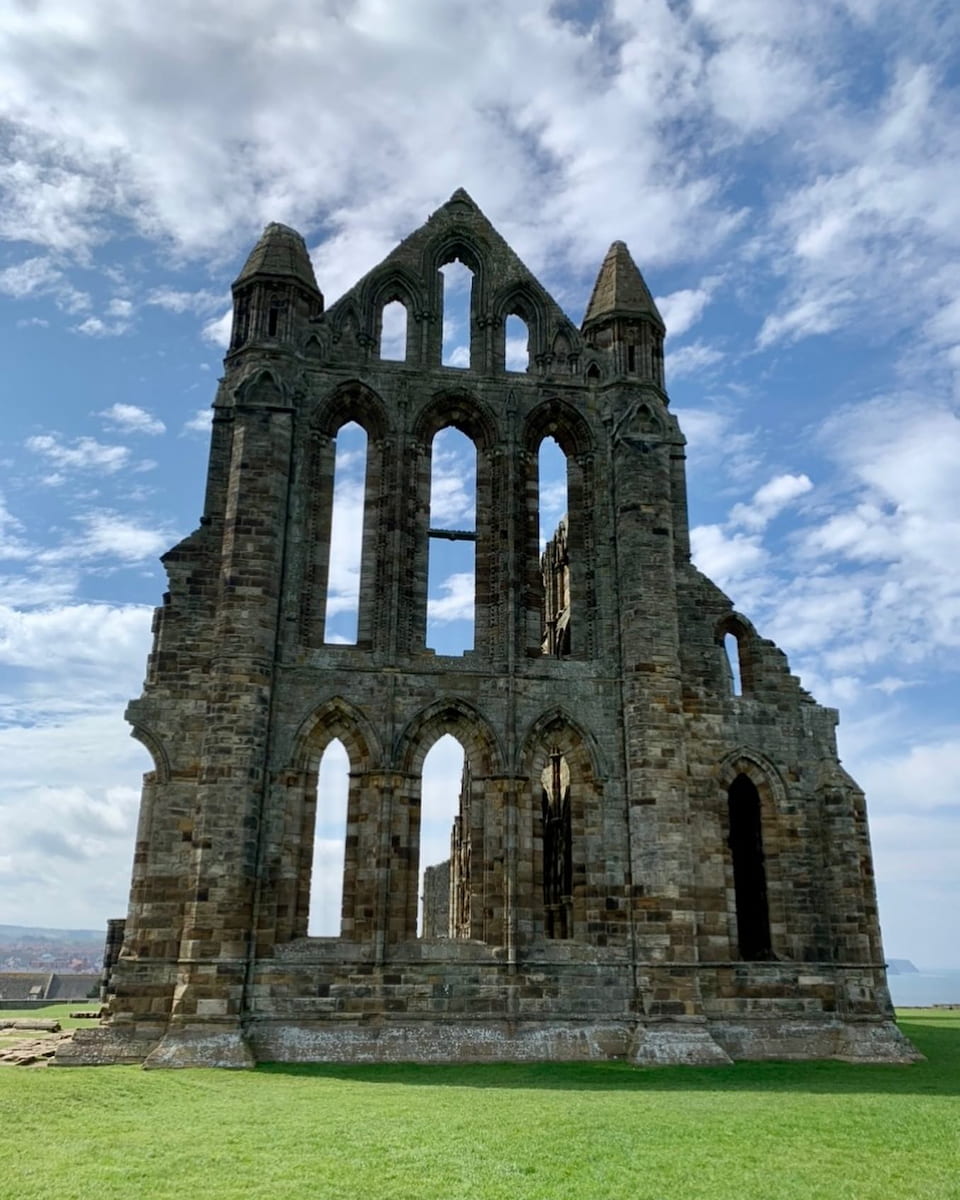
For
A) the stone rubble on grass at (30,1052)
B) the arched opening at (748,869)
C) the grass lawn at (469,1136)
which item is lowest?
the grass lawn at (469,1136)

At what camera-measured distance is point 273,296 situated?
70.0ft

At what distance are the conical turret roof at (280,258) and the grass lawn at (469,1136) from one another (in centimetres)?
→ 1498

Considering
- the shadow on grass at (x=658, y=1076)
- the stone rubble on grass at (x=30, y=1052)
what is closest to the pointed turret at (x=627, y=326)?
the shadow on grass at (x=658, y=1076)

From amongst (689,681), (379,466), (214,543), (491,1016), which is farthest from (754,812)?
(214,543)

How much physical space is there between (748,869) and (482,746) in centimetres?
640

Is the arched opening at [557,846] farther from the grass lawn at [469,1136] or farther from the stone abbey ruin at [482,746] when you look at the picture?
the grass lawn at [469,1136]

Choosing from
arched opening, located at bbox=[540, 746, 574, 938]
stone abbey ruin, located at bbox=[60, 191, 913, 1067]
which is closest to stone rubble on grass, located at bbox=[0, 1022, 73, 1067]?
stone abbey ruin, located at bbox=[60, 191, 913, 1067]

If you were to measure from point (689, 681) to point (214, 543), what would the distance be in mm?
9634

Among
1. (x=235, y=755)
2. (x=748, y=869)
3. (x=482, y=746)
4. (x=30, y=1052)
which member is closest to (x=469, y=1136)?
(x=235, y=755)

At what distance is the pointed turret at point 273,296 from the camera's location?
831 inches

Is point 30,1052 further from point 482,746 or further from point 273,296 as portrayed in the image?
point 273,296

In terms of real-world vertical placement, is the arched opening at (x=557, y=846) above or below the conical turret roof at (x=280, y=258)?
below

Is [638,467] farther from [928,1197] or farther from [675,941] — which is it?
[928,1197]

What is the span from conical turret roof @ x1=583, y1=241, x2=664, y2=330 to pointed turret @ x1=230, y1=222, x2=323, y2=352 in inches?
241
